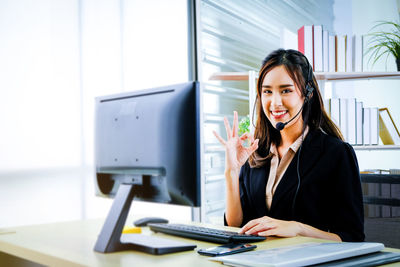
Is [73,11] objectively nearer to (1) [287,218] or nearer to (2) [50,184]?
(2) [50,184]

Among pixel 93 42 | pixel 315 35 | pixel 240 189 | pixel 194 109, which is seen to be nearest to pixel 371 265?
pixel 194 109

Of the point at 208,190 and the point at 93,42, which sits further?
the point at 208,190

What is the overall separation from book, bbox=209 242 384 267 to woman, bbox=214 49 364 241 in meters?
0.28

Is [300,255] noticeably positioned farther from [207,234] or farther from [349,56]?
[349,56]

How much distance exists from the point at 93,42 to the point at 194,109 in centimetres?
189

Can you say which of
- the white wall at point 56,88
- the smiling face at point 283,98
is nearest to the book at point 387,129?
the smiling face at point 283,98

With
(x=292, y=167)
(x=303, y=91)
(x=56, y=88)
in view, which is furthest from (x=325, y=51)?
(x=56, y=88)

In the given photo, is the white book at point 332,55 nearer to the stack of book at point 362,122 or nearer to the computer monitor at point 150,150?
the stack of book at point 362,122

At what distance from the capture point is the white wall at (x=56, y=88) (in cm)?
237

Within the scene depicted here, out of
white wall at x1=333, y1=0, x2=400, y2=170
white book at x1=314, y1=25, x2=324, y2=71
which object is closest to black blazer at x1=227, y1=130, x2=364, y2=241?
white book at x1=314, y1=25, x2=324, y2=71

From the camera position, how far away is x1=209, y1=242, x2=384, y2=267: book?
88 centimetres

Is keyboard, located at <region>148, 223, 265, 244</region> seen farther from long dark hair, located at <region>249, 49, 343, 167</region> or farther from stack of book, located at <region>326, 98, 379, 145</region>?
stack of book, located at <region>326, 98, 379, 145</region>

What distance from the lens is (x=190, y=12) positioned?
138 inches

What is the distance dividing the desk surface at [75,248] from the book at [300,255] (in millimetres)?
70
